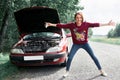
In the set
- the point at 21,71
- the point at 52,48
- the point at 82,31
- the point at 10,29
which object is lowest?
the point at 10,29

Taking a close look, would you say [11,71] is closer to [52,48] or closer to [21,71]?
[21,71]

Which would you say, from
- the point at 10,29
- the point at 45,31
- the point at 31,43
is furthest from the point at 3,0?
the point at 10,29

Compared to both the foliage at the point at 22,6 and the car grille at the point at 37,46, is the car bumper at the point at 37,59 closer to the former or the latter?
the car grille at the point at 37,46

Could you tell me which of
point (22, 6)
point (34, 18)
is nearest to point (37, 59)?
point (34, 18)

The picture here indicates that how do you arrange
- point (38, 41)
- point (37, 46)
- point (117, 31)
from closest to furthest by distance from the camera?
1. point (37, 46)
2. point (38, 41)
3. point (117, 31)

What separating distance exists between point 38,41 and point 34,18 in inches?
49.0

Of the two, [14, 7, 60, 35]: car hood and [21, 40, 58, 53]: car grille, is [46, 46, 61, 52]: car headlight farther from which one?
[14, 7, 60, 35]: car hood

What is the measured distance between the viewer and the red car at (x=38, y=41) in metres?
9.86

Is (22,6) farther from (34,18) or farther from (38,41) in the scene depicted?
(38,41)

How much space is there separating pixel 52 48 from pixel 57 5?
17126 millimetres

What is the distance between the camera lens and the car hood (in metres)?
11.0

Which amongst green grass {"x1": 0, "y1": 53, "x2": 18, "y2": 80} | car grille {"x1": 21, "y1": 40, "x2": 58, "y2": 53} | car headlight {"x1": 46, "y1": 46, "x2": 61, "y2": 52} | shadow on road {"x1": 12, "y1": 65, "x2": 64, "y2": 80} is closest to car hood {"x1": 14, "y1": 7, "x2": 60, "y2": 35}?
car grille {"x1": 21, "y1": 40, "x2": 58, "y2": 53}

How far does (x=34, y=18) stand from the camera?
37.8 ft

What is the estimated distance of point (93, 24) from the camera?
887 centimetres
